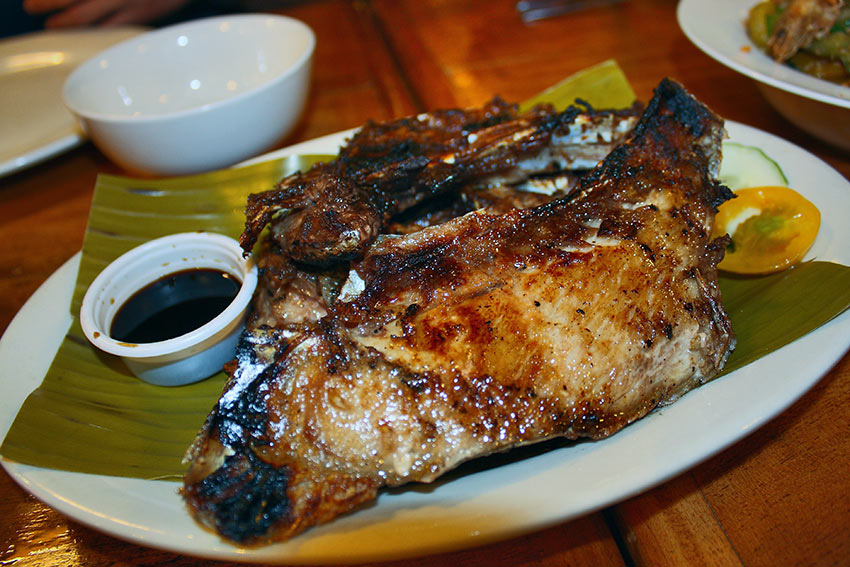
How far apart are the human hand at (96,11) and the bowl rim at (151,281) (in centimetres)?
349

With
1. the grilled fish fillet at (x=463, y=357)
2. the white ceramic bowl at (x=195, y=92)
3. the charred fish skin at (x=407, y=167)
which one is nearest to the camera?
the grilled fish fillet at (x=463, y=357)

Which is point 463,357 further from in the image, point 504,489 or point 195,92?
point 195,92

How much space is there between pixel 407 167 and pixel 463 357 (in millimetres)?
864

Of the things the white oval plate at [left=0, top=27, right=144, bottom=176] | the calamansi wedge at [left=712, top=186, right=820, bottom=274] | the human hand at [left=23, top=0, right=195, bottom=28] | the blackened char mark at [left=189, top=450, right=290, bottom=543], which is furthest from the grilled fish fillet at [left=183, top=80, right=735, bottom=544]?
the human hand at [left=23, top=0, right=195, bottom=28]

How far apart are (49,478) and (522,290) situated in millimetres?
1504

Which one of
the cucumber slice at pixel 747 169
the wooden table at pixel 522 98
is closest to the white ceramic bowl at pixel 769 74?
the wooden table at pixel 522 98

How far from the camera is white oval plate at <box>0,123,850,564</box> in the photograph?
4.58 feet

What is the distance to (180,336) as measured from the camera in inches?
77.9

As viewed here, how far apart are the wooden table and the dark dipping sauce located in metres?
0.63

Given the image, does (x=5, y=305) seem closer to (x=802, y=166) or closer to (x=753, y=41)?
(x=802, y=166)

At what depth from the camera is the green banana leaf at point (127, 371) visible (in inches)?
68.7

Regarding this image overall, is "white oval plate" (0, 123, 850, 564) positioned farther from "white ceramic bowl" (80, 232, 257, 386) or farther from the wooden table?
"white ceramic bowl" (80, 232, 257, 386)

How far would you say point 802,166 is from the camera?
2332mm

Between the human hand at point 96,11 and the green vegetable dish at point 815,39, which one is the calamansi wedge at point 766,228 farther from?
the human hand at point 96,11
